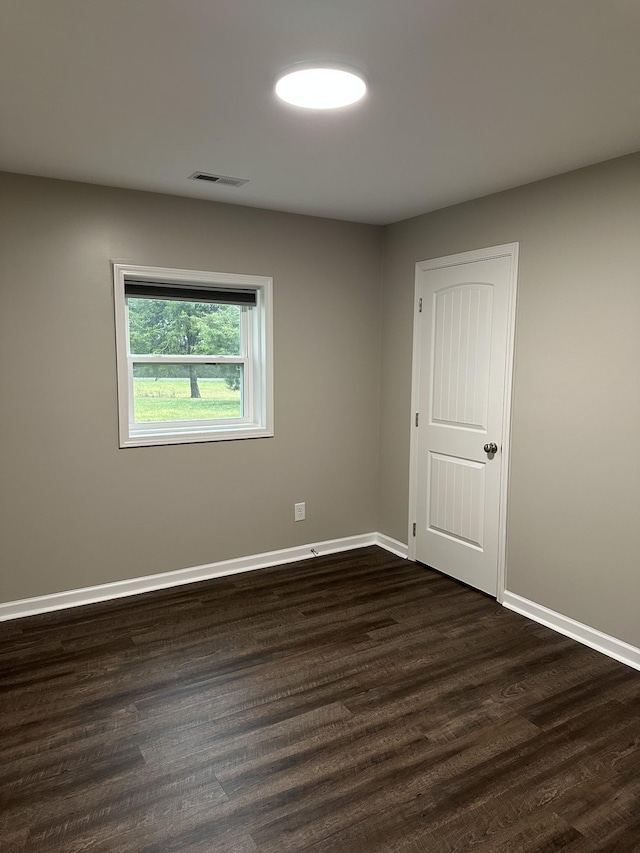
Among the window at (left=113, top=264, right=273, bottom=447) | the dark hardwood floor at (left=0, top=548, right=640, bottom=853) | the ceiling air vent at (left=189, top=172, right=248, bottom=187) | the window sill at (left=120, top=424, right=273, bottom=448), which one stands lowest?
the dark hardwood floor at (left=0, top=548, right=640, bottom=853)

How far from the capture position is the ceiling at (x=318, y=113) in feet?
5.36

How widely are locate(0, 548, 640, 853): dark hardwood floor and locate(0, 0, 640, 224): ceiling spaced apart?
2.45m

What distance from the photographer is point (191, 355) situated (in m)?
3.87

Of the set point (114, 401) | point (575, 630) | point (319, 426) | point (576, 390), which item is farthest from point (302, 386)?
point (575, 630)

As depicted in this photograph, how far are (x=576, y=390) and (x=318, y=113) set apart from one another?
1.88 meters

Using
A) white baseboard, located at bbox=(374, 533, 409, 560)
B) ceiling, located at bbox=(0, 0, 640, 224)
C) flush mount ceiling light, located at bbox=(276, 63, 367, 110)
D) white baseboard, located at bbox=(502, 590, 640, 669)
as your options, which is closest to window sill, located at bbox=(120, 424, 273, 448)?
white baseboard, located at bbox=(374, 533, 409, 560)

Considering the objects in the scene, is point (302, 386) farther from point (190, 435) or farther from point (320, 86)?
point (320, 86)

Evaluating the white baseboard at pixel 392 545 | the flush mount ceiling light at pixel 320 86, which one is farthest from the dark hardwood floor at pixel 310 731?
the flush mount ceiling light at pixel 320 86

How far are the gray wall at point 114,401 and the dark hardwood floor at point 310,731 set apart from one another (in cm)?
47

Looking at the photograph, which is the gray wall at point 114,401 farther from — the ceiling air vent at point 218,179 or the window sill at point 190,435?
the ceiling air vent at point 218,179

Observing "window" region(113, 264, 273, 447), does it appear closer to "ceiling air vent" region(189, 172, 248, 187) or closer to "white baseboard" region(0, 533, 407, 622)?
"ceiling air vent" region(189, 172, 248, 187)

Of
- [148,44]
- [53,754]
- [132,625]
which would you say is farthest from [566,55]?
[132,625]

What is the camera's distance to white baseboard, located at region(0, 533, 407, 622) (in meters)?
3.38

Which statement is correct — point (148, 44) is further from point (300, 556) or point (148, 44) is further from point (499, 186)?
point (300, 556)
